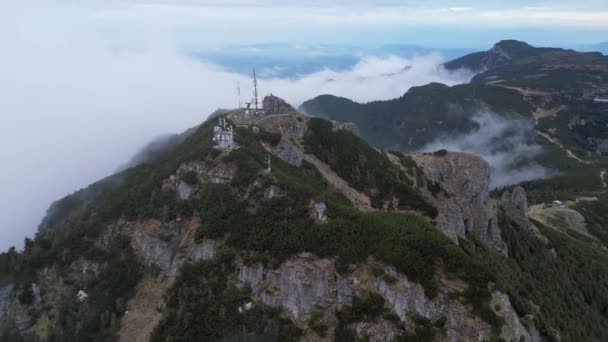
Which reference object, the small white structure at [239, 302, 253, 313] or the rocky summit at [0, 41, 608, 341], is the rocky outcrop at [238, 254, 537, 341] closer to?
the rocky summit at [0, 41, 608, 341]

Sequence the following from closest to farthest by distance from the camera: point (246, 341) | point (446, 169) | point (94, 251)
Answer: point (246, 341)
point (94, 251)
point (446, 169)

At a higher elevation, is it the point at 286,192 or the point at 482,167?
the point at 286,192

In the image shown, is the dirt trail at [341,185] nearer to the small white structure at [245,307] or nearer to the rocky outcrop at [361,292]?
the rocky outcrop at [361,292]

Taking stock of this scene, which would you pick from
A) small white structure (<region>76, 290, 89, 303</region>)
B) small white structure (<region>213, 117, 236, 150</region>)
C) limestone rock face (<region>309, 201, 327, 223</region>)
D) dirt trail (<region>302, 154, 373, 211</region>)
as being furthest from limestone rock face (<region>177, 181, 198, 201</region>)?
dirt trail (<region>302, 154, 373, 211</region>)

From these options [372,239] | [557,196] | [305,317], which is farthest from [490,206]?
[557,196]

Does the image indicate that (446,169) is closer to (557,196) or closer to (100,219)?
(100,219)

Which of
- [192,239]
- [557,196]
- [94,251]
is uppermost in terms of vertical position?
[192,239]

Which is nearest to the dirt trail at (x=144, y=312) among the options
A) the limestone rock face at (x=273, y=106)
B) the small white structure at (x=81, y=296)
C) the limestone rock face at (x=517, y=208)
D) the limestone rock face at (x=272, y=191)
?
the small white structure at (x=81, y=296)

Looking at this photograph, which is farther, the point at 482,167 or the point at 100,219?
the point at 482,167

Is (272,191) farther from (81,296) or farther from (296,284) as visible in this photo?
(81,296)
